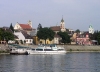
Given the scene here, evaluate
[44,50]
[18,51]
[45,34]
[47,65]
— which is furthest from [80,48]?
[47,65]

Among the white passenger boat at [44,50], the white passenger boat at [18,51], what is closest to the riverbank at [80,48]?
the white passenger boat at [44,50]

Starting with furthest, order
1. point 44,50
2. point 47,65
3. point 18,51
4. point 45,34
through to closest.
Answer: point 45,34 → point 44,50 → point 18,51 → point 47,65

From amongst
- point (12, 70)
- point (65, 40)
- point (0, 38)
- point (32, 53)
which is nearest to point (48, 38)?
point (65, 40)

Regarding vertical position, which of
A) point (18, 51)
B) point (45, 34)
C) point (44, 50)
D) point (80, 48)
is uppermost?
point (45, 34)

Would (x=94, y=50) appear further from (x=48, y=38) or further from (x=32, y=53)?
(x=32, y=53)

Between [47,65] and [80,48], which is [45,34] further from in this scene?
[47,65]

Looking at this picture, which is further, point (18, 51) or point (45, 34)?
point (45, 34)

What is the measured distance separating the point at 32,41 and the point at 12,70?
72137 millimetres

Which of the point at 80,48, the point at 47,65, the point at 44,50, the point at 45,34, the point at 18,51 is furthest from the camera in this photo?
the point at 45,34

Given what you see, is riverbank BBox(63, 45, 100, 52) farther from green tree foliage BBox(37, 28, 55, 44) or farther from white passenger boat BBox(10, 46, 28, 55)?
white passenger boat BBox(10, 46, 28, 55)

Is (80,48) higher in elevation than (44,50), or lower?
higher

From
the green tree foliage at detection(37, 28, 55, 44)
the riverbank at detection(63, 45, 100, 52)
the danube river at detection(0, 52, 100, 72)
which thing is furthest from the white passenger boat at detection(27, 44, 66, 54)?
the green tree foliage at detection(37, 28, 55, 44)

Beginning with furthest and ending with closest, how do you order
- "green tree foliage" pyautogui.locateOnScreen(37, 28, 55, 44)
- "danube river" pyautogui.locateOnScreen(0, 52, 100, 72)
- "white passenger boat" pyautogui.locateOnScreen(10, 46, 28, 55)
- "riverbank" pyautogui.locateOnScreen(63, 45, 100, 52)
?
"green tree foliage" pyautogui.locateOnScreen(37, 28, 55, 44), "riverbank" pyautogui.locateOnScreen(63, 45, 100, 52), "white passenger boat" pyautogui.locateOnScreen(10, 46, 28, 55), "danube river" pyautogui.locateOnScreen(0, 52, 100, 72)

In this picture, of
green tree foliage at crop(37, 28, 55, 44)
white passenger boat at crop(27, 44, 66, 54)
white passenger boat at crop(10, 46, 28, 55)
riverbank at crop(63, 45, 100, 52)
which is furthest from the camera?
green tree foliage at crop(37, 28, 55, 44)
